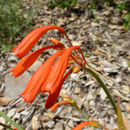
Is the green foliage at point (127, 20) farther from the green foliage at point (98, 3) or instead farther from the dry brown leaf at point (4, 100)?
the dry brown leaf at point (4, 100)

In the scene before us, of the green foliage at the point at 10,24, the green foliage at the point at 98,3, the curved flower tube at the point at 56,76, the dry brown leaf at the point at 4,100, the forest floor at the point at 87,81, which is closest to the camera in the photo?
the curved flower tube at the point at 56,76

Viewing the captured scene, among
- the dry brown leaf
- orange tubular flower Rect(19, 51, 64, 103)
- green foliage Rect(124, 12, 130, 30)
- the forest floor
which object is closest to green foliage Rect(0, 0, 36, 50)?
the forest floor

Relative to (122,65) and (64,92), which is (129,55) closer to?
(122,65)

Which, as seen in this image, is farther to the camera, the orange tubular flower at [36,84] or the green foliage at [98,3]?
the green foliage at [98,3]

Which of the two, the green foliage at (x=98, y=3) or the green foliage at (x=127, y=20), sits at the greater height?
the green foliage at (x=98, y=3)

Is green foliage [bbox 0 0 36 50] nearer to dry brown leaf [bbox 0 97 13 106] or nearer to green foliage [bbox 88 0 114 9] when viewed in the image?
dry brown leaf [bbox 0 97 13 106]

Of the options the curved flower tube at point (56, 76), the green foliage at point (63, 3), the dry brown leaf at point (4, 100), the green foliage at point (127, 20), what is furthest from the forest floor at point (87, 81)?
the curved flower tube at point (56, 76)

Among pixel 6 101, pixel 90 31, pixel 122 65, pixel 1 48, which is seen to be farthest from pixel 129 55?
pixel 1 48

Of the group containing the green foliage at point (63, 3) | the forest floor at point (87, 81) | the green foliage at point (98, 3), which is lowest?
the forest floor at point (87, 81)
